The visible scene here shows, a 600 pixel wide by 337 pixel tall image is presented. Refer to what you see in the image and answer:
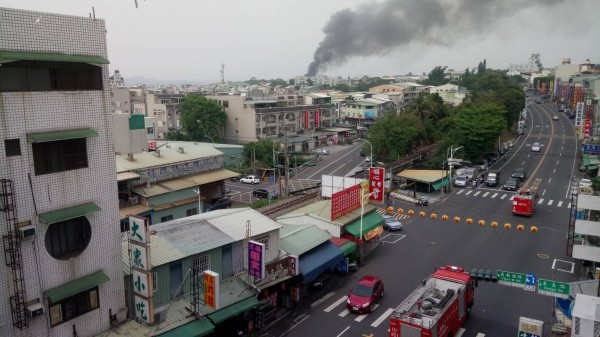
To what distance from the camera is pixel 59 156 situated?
13547 millimetres

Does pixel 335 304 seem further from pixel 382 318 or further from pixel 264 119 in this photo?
pixel 264 119

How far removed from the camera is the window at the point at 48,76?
12.3 metres

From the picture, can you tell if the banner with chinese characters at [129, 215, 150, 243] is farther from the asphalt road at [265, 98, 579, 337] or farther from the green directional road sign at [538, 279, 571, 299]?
the green directional road sign at [538, 279, 571, 299]

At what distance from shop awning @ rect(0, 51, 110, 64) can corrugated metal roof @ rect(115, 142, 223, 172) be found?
1659cm

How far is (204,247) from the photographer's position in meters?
17.3

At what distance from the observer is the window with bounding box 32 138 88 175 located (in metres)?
13.1

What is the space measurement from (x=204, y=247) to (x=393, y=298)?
392 inches

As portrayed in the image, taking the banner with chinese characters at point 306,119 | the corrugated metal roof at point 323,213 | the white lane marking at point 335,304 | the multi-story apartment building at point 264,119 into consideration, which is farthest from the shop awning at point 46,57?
the banner with chinese characters at point 306,119

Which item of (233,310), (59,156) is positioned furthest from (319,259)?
(59,156)

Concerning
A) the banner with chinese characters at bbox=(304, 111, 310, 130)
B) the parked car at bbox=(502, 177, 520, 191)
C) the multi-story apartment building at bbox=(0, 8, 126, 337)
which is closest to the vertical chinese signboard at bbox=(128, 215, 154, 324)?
the multi-story apartment building at bbox=(0, 8, 126, 337)

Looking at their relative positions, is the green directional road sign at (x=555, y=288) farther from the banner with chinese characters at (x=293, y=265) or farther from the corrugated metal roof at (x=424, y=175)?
the corrugated metal roof at (x=424, y=175)

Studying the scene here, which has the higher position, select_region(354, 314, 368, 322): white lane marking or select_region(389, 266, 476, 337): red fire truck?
select_region(389, 266, 476, 337): red fire truck

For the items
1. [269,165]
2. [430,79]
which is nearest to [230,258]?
[269,165]

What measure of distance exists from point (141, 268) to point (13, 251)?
12.0ft
